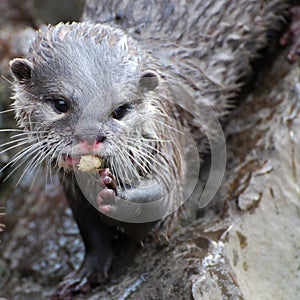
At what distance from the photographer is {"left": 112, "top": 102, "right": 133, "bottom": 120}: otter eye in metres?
2.48

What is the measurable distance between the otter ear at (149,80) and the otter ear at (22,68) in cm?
43

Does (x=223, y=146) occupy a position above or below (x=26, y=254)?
above

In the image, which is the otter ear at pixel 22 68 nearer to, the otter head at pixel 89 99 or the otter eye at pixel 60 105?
the otter head at pixel 89 99

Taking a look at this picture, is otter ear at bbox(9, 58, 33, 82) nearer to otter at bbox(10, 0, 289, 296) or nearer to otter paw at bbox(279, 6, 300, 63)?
otter at bbox(10, 0, 289, 296)

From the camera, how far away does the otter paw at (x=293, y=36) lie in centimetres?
381

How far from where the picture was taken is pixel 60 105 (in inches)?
96.7

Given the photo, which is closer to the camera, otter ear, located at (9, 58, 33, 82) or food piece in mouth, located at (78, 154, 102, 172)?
food piece in mouth, located at (78, 154, 102, 172)

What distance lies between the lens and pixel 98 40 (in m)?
2.56

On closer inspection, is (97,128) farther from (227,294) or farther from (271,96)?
(271,96)

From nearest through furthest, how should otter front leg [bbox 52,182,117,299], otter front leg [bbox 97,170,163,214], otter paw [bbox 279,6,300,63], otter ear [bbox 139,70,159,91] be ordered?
otter front leg [bbox 97,170,163,214], otter ear [bbox 139,70,159,91], otter front leg [bbox 52,182,117,299], otter paw [bbox 279,6,300,63]

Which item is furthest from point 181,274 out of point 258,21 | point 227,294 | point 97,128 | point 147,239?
point 258,21

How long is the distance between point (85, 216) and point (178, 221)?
1.52ft

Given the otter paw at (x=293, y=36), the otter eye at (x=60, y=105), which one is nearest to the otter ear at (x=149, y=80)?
the otter eye at (x=60, y=105)

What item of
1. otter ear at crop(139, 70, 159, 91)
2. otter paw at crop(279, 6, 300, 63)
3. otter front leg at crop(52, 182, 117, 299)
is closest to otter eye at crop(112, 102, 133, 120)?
otter ear at crop(139, 70, 159, 91)
